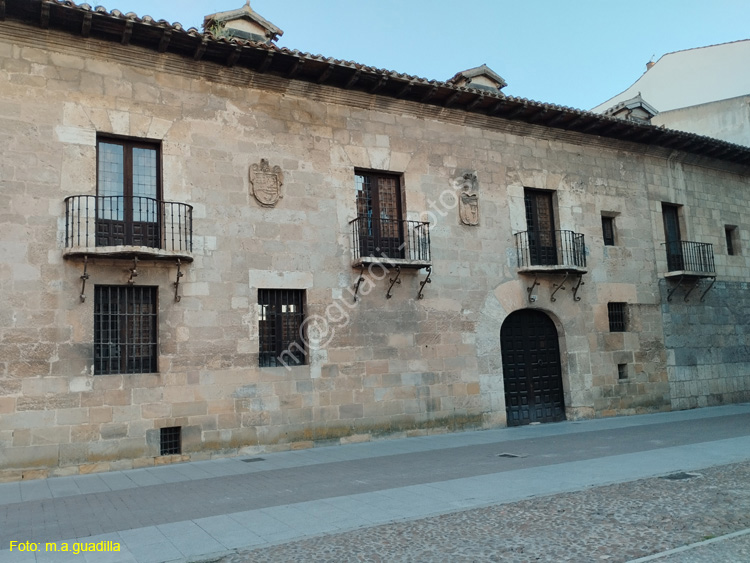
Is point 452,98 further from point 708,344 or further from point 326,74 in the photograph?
point 708,344

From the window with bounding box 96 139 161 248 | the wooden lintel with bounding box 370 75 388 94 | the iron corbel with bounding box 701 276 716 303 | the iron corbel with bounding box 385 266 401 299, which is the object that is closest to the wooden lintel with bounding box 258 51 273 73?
the wooden lintel with bounding box 370 75 388 94

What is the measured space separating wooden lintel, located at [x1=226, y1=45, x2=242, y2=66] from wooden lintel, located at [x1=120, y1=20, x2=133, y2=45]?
1.74m

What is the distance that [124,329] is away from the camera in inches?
417

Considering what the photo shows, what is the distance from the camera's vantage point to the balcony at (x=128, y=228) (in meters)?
10.1

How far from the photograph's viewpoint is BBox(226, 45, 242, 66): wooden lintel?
11359 mm

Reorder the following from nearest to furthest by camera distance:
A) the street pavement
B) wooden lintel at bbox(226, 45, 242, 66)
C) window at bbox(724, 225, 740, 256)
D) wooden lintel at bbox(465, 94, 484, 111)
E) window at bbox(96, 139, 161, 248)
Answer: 1. the street pavement
2. window at bbox(96, 139, 161, 248)
3. wooden lintel at bbox(226, 45, 242, 66)
4. wooden lintel at bbox(465, 94, 484, 111)
5. window at bbox(724, 225, 740, 256)

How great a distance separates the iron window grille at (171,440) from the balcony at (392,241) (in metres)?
4.58

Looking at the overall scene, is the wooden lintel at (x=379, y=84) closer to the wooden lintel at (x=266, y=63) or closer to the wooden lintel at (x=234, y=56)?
the wooden lintel at (x=266, y=63)

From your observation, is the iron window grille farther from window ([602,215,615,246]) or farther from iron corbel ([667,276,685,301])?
iron corbel ([667,276,685,301])

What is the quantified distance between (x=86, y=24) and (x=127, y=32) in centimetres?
63

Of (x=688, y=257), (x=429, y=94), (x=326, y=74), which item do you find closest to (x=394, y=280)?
(x=429, y=94)

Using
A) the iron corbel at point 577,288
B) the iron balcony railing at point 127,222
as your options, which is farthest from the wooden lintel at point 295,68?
the iron corbel at point 577,288

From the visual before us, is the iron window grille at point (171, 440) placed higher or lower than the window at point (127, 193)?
lower

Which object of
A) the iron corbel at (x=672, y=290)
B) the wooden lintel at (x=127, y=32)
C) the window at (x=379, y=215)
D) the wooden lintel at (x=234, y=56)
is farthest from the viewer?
the iron corbel at (x=672, y=290)
